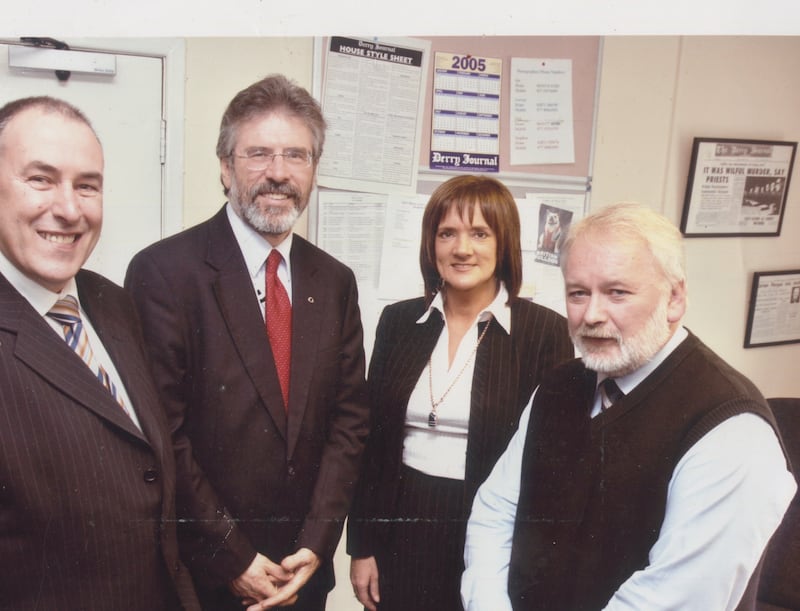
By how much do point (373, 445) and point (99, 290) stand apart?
0.71 m

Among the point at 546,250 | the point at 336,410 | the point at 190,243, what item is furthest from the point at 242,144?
the point at 546,250

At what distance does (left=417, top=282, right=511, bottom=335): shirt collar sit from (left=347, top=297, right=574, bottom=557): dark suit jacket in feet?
0.04

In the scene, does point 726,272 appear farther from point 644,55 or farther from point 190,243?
point 190,243

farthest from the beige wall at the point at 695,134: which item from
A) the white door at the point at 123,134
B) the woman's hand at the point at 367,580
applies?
the woman's hand at the point at 367,580

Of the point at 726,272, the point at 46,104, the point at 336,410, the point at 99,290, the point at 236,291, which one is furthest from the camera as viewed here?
the point at 726,272

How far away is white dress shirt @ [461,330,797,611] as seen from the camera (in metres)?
0.98

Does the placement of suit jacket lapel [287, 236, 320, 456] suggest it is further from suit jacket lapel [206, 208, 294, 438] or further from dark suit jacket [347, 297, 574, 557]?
dark suit jacket [347, 297, 574, 557]

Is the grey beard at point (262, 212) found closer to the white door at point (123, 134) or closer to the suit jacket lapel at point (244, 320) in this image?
the suit jacket lapel at point (244, 320)

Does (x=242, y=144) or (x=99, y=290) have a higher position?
(x=242, y=144)

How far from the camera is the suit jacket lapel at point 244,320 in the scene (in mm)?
1355

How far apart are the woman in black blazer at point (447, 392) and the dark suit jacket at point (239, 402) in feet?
0.35

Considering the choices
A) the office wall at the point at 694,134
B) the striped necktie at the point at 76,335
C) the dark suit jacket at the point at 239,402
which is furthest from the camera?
the office wall at the point at 694,134

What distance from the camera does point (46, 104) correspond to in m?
1.00

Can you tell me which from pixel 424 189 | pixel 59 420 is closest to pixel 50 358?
pixel 59 420
